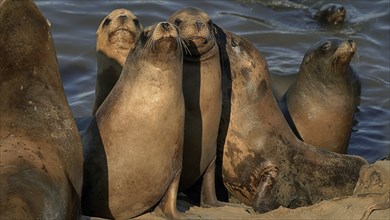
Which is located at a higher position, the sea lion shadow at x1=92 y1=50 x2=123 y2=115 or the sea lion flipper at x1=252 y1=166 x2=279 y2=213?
the sea lion shadow at x1=92 y1=50 x2=123 y2=115

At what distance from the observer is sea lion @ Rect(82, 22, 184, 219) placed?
640cm

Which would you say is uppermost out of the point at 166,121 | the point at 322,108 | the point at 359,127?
the point at 166,121

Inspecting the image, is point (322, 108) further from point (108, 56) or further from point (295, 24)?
point (295, 24)

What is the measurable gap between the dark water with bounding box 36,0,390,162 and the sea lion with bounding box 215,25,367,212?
7.18 feet

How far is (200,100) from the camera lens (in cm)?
707

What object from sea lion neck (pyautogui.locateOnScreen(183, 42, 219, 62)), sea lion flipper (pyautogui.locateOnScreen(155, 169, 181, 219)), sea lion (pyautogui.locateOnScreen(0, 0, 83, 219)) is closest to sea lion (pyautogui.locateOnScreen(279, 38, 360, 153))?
sea lion neck (pyautogui.locateOnScreen(183, 42, 219, 62))

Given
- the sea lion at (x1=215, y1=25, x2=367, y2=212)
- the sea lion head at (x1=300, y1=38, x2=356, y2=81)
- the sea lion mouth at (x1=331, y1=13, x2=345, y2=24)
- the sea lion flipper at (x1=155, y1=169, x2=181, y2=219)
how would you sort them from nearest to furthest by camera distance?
1. the sea lion flipper at (x1=155, y1=169, x2=181, y2=219)
2. the sea lion at (x1=215, y1=25, x2=367, y2=212)
3. the sea lion head at (x1=300, y1=38, x2=356, y2=81)
4. the sea lion mouth at (x1=331, y1=13, x2=345, y2=24)

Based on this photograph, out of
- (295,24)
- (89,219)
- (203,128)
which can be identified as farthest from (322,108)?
(295,24)

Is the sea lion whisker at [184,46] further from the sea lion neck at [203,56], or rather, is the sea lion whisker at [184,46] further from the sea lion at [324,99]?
the sea lion at [324,99]

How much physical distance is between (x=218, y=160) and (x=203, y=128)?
70cm

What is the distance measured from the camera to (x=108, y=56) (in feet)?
28.5

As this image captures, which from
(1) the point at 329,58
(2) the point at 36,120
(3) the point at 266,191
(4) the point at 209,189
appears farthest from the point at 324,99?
(2) the point at 36,120

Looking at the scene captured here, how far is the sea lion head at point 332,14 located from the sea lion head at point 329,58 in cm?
556

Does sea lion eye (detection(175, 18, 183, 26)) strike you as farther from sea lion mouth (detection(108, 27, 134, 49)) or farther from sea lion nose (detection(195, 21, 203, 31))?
sea lion mouth (detection(108, 27, 134, 49))
